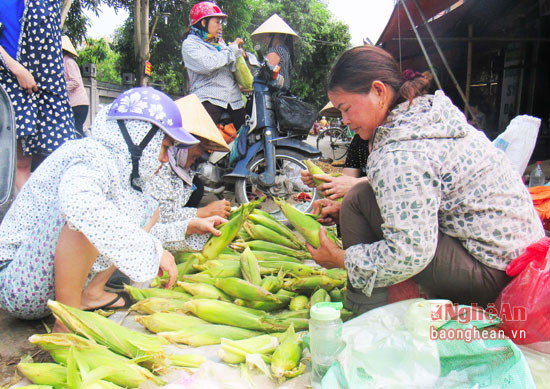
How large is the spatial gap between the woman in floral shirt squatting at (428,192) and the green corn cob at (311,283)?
45cm

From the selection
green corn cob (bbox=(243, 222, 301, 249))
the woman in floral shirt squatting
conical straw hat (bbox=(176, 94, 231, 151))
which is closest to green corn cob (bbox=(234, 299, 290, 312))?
the woman in floral shirt squatting

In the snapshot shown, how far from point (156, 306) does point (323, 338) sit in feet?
2.81

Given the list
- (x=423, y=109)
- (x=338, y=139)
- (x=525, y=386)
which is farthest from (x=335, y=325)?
(x=338, y=139)

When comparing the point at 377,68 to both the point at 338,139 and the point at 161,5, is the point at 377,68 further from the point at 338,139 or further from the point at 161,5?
the point at 161,5

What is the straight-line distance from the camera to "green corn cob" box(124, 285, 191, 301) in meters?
1.99

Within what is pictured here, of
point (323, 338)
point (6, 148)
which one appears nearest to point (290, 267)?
point (323, 338)

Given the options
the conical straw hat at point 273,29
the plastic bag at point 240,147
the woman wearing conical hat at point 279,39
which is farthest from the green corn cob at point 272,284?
the conical straw hat at point 273,29

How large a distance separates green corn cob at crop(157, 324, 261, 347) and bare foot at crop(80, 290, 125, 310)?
1.65 ft

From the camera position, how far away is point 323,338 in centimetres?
136

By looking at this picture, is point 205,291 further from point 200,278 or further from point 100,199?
point 100,199

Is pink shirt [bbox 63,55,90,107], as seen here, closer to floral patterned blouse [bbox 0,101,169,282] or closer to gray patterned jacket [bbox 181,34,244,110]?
gray patterned jacket [bbox 181,34,244,110]

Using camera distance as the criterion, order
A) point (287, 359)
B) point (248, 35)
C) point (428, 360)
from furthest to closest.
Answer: point (248, 35) < point (287, 359) < point (428, 360)

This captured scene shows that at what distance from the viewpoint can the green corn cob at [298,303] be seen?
195 cm

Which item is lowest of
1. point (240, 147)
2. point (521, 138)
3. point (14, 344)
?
point (14, 344)
